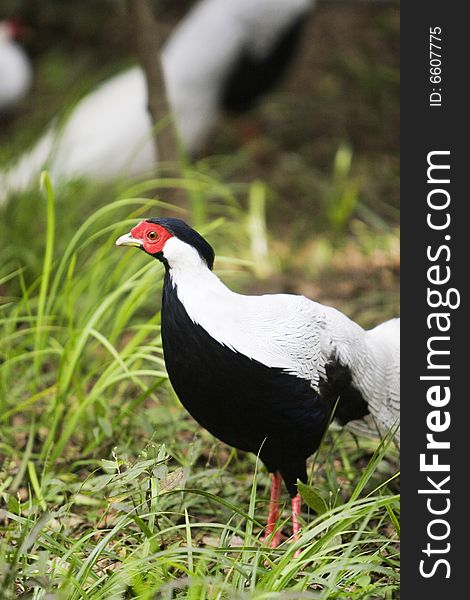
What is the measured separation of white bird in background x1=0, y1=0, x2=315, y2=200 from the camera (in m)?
4.58

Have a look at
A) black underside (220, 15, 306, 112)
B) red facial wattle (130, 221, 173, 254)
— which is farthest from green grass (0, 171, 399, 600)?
black underside (220, 15, 306, 112)

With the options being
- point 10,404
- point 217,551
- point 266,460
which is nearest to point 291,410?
point 266,460

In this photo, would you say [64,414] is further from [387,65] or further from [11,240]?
[387,65]

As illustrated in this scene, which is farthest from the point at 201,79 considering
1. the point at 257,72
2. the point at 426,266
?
the point at 426,266

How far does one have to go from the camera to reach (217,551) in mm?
1960

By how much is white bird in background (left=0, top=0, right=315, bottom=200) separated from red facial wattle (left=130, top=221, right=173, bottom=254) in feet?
8.06

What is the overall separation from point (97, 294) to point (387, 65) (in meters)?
3.80

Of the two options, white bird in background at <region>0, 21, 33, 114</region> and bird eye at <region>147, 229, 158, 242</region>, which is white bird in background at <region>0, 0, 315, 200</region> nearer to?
white bird in background at <region>0, 21, 33, 114</region>

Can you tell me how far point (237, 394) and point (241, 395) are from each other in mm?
10

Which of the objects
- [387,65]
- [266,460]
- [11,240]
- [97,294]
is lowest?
[266,460]

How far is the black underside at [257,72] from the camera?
4.99 metres

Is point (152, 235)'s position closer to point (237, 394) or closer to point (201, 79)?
point (237, 394)

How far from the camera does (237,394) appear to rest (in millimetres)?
2047

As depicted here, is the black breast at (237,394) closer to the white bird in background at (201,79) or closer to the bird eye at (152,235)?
the bird eye at (152,235)
